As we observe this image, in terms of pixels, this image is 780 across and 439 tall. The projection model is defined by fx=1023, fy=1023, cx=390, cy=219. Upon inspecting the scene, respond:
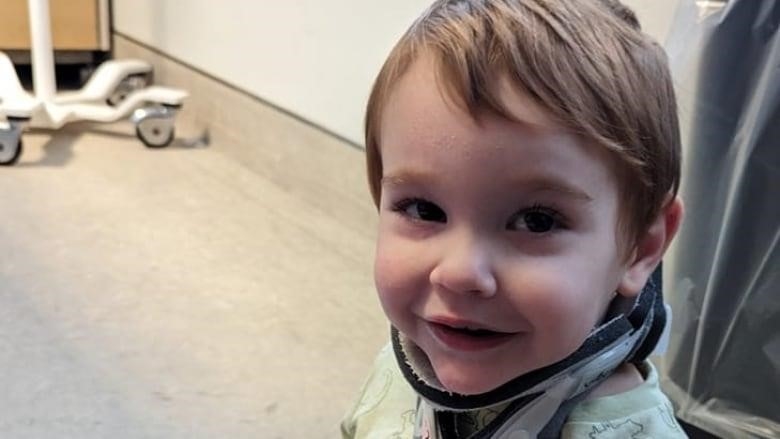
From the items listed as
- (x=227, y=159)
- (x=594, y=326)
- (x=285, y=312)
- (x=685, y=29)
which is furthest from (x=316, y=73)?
(x=594, y=326)

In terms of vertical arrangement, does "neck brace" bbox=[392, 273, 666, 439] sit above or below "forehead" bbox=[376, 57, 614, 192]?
below

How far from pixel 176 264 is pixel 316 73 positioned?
40 cm

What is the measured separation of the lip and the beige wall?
80 cm

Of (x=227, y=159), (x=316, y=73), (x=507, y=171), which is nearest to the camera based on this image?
(x=507, y=171)

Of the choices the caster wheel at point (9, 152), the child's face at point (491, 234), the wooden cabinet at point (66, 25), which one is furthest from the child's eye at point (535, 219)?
the wooden cabinet at point (66, 25)

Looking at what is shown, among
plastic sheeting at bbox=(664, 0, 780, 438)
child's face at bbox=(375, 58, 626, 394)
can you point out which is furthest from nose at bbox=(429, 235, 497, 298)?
plastic sheeting at bbox=(664, 0, 780, 438)

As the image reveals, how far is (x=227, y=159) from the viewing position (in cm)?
178

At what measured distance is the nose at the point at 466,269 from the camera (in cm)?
54

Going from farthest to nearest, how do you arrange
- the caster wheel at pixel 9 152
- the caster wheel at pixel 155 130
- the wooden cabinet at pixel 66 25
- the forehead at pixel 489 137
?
the wooden cabinet at pixel 66 25 < the caster wheel at pixel 155 130 < the caster wheel at pixel 9 152 < the forehead at pixel 489 137

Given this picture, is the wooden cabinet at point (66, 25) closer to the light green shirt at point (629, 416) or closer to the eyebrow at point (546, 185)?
the light green shirt at point (629, 416)

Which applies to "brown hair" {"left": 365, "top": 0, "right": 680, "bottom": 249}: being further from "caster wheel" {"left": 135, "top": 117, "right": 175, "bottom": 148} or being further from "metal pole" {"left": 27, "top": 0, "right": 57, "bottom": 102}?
"metal pole" {"left": 27, "top": 0, "right": 57, "bottom": 102}

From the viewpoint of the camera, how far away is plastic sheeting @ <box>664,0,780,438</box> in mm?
846

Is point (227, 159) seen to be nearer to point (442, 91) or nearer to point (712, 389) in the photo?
point (712, 389)

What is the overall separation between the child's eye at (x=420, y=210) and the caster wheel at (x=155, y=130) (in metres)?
1.29
